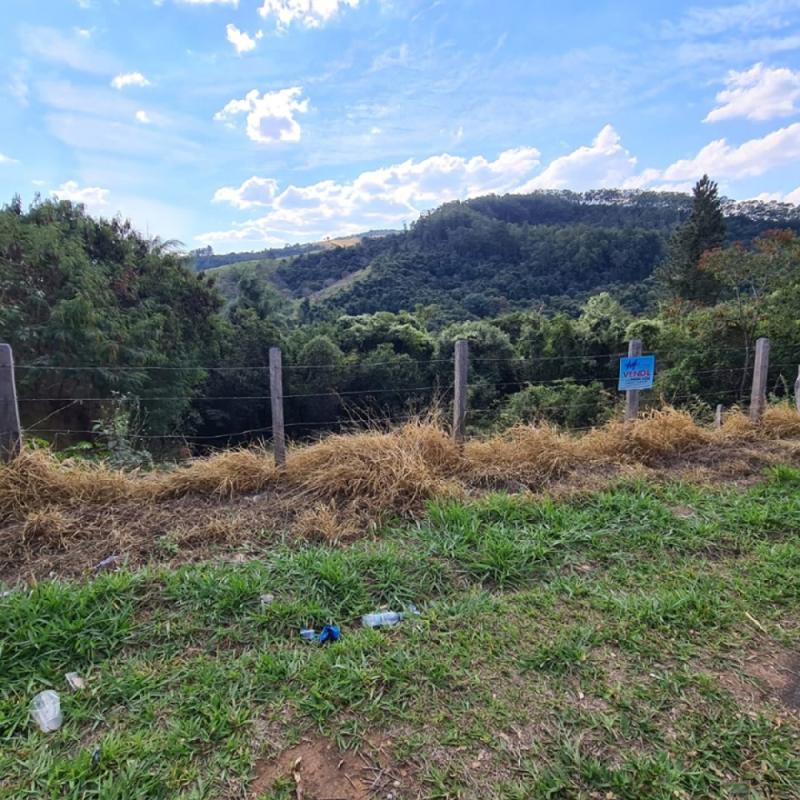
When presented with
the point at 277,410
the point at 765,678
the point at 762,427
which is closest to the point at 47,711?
the point at 277,410

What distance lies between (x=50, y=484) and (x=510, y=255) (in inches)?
2030

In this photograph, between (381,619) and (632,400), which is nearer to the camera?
(381,619)

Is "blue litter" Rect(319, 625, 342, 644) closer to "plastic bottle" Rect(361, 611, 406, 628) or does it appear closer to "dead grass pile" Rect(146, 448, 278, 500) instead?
"plastic bottle" Rect(361, 611, 406, 628)

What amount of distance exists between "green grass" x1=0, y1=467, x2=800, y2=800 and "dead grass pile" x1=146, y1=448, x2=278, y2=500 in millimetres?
866

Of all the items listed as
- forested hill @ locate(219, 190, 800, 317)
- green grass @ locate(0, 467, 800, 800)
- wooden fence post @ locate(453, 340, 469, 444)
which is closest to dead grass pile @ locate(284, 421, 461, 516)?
wooden fence post @ locate(453, 340, 469, 444)

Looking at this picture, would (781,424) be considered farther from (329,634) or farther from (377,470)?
(329,634)

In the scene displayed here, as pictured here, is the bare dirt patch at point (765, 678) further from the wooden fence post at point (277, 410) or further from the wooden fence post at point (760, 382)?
the wooden fence post at point (760, 382)

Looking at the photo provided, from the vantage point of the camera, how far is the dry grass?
2988 millimetres

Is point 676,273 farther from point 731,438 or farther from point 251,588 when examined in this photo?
point 251,588

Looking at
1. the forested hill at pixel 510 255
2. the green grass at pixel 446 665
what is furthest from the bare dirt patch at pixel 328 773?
the forested hill at pixel 510 255

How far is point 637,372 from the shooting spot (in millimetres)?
4164

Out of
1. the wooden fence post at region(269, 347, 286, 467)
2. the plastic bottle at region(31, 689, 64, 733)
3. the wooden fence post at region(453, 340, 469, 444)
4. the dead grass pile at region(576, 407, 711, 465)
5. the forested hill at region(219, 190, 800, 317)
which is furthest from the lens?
the forested hill at region(219, 190, 800, 317)

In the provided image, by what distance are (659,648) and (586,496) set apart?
1431 mm

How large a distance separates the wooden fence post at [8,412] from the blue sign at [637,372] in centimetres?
443
